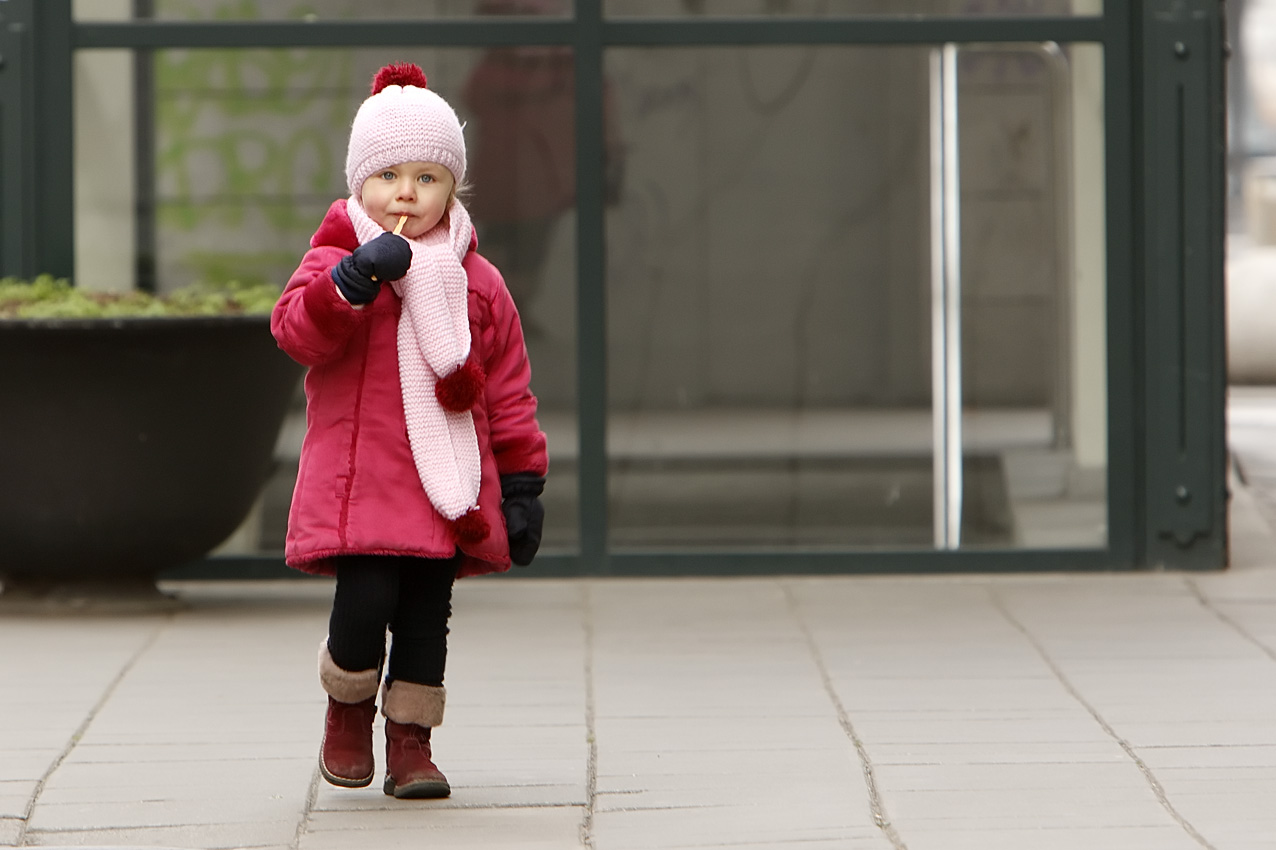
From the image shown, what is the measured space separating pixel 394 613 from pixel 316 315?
0.65m

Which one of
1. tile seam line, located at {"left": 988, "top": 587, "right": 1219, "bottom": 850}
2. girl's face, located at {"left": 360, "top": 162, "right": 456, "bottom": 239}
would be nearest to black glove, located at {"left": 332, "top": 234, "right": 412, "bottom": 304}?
girl's face, located at {"left": 360, "top": 162, "right": 456, "bottom": 239}

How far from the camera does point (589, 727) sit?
4.84 meters

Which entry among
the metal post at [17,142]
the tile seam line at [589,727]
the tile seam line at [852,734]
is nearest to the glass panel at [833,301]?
the tile seam line at [852,734]

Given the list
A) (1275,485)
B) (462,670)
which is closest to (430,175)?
(462,670)

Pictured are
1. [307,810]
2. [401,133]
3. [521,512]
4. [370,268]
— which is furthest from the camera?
[307,810]

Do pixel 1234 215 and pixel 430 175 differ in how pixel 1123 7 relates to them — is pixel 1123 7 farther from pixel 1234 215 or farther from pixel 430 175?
pixel 1234 215

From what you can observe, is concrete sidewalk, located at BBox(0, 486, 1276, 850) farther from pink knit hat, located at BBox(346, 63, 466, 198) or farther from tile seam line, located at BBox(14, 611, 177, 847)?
pink knit hat, located at BBox(346, 63, 466, 198)

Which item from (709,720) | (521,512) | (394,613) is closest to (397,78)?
(521,512)

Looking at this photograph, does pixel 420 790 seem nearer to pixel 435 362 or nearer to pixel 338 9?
pixel 435 362

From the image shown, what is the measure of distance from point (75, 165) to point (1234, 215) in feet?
108

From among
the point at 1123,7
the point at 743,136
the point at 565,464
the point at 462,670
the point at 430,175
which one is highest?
the point at 1123,7

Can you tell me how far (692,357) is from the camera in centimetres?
727

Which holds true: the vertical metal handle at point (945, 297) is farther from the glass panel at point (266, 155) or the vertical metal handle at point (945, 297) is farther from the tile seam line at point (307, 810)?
the tile seam line at point (307, 810)

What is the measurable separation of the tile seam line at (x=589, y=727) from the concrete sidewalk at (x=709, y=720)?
0.5 inches
